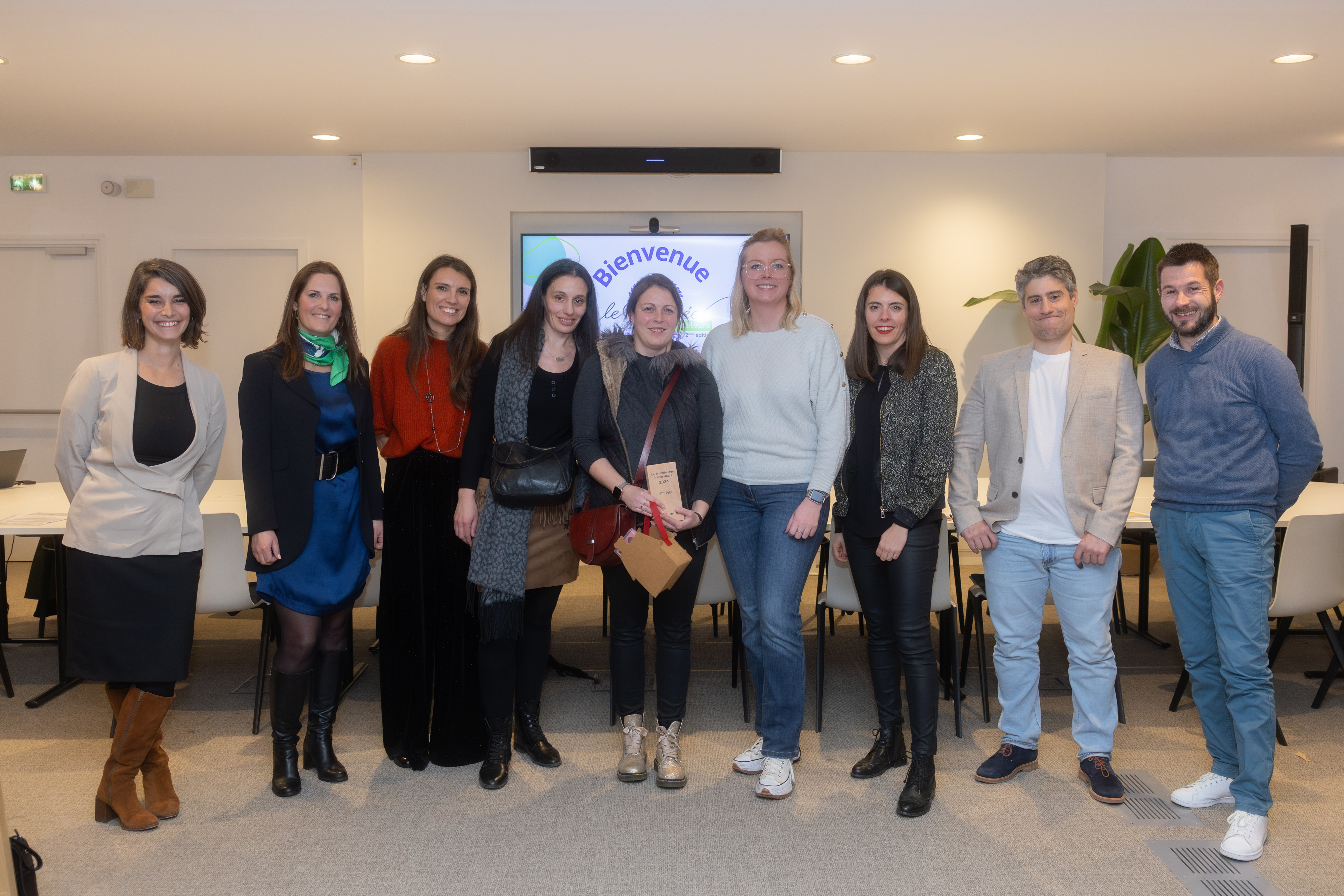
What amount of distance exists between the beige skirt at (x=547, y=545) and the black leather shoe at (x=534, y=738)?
468 mm

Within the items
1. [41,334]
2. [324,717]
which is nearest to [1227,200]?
[324,717]

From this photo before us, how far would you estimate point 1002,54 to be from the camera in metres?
4.00

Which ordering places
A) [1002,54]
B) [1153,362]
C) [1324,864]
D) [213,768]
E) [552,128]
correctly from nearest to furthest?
[1324,864] → [1153,362] → [213,768] → [1002,54] → [552,128]

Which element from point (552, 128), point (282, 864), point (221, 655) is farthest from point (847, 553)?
point (552, 128)

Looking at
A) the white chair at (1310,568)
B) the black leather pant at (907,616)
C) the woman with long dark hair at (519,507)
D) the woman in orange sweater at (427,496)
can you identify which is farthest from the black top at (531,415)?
the white chair at (1310,568)

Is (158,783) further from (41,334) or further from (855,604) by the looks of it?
(41,334)

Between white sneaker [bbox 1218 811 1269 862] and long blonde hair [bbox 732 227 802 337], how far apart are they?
5.83ft

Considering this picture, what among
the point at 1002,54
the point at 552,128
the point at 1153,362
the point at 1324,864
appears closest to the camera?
the point at 1324,864

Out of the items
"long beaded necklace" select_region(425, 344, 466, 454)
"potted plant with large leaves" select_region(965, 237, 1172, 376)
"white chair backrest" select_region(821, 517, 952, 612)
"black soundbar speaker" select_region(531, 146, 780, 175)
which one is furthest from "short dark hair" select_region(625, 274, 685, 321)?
"potted plant with large leaves" select_region(965, 237, 1172, 376)

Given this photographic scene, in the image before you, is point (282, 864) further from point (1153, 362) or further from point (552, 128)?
point (552, 128)

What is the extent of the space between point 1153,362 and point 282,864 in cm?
281

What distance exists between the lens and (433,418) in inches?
108

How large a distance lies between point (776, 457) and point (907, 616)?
62 cm

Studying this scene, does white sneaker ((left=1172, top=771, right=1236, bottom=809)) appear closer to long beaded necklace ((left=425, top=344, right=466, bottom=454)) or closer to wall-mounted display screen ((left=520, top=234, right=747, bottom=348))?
long beaded necklace ((left=425, top=344, right=466, bottom=454))
